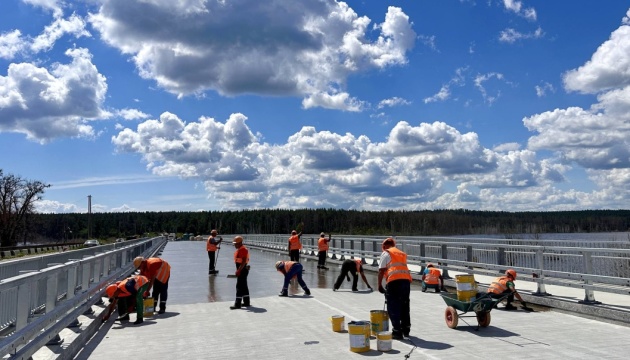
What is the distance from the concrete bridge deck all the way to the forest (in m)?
142

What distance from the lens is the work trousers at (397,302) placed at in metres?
9.69

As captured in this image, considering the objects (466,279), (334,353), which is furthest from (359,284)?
(334,353)

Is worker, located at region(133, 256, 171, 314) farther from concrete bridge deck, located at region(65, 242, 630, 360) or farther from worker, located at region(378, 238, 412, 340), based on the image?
worker, located at region(378, 238, 412, 340)

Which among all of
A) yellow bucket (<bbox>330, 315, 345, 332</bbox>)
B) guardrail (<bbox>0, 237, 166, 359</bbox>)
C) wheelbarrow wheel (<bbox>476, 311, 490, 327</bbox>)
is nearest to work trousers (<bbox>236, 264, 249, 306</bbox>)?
guardrail (<bbox>0, 237, 166, 359</bbox>)

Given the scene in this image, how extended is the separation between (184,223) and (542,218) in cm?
11688

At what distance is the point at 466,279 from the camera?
1039 centimetres

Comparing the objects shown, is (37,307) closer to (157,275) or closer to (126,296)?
(126,296)

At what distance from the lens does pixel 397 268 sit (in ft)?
32.1

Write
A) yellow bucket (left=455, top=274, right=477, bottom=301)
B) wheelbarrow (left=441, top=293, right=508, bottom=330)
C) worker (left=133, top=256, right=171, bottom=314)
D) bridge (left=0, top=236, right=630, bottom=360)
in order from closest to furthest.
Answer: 1. bridge (left=0, top=236, right=630, bottom=360)
2. wheelbarrow (left=441, top=293, right=508, bottom=330)
3. yellow bucket (left=455, top=274, right=477, bottom=301)
4. worker (left=133, top=256, right=171, bottom=314)

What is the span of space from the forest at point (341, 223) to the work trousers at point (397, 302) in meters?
146

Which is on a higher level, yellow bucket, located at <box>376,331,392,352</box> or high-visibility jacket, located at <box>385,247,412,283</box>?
high-visibility jacket, located at <box>385,247,412,283</box>

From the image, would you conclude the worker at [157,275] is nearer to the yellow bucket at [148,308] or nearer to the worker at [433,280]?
the yellow bucket at [148,308]

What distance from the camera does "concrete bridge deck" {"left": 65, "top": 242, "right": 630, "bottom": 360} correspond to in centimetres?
859

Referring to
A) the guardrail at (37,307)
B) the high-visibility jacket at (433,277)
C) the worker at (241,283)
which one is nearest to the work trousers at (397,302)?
the worker at (241,283)
